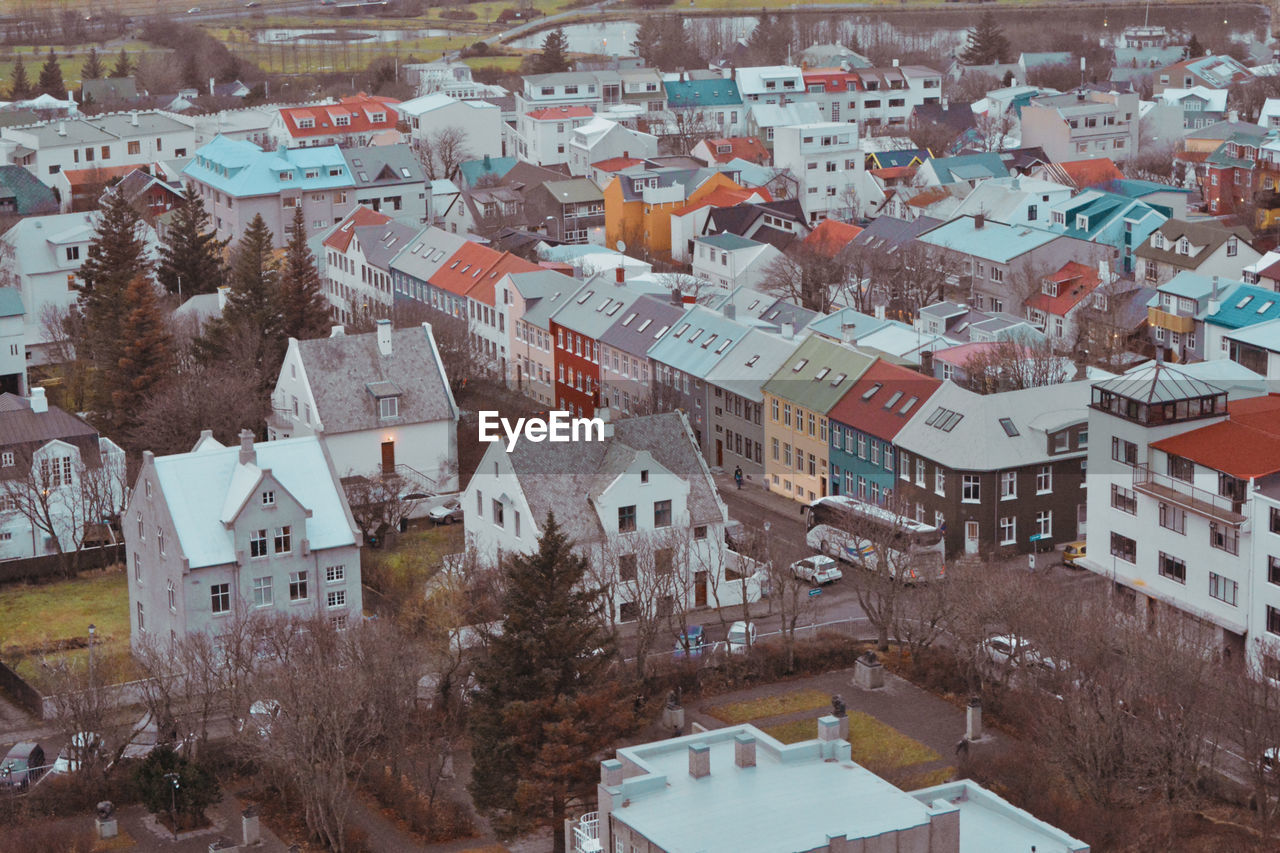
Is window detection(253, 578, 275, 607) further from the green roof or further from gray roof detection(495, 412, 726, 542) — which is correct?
the green roof

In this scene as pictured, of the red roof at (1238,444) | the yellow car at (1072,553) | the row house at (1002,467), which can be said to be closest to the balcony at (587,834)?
the red roof at (1238,444)

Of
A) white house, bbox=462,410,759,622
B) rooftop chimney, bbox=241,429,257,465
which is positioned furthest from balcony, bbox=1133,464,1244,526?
rooftop chimney, bbox=241,429,257,465

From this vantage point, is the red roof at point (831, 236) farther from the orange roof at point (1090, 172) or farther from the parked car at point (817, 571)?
the parked car at point (817, 571)

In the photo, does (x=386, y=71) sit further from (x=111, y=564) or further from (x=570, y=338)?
(x=111, y=564)

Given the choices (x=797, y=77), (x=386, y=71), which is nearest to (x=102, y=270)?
(x=797, y=77)

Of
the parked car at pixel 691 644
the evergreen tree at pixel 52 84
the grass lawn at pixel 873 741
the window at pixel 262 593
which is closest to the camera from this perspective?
the grass lawn at pixel 873 741

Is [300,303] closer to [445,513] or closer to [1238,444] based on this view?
[445,513]
